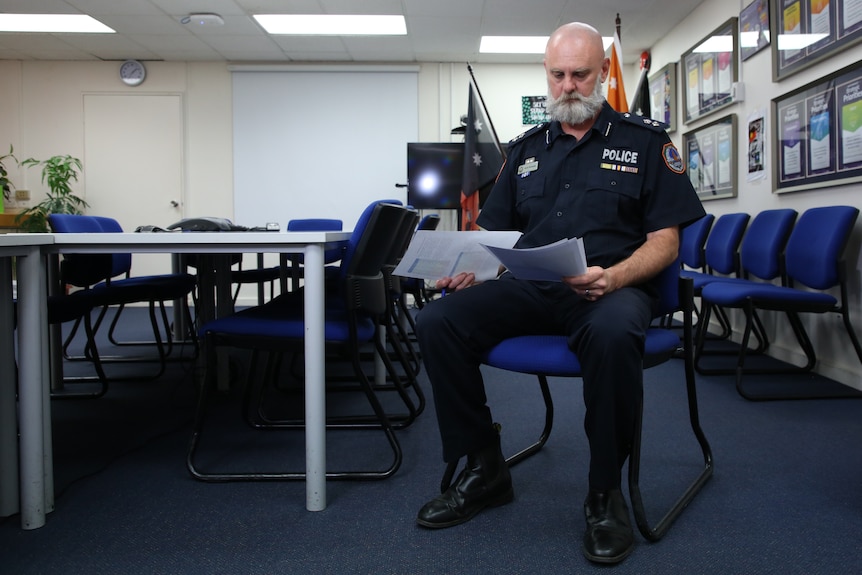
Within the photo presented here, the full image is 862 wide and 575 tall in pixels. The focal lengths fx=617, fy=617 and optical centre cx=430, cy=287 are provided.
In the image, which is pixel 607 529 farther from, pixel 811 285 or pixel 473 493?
pixel 811 285

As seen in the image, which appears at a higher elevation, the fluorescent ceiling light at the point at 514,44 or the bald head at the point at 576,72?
the fluorescent ceiling light at the point at 514,44

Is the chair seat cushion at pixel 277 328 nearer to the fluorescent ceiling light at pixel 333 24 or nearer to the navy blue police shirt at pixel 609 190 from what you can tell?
the navy blue police shirt at pixel 609 190

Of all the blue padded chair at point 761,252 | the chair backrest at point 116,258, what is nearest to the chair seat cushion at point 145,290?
the chair backrest at point 116,258

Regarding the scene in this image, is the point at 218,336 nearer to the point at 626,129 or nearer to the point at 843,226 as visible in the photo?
the point at 626,129

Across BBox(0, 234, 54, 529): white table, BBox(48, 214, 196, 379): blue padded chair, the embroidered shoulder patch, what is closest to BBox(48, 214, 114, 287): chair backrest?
BBox(48, 214, 196, 379): blue padded chair

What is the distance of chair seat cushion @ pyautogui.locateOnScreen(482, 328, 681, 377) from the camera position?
1234mm

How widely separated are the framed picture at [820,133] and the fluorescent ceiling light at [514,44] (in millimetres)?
2302

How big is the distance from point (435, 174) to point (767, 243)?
2.92m

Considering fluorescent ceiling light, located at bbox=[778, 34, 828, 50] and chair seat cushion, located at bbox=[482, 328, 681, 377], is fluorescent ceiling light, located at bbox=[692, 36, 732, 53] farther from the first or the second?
chair seat cushion, located at bbox=[482, 328, 681, 377]

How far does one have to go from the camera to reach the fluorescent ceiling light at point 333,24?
4660 mm

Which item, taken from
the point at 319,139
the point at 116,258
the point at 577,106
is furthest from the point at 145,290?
the point at 319,139

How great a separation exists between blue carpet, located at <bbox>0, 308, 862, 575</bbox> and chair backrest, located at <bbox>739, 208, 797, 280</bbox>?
Answer: 919 mm

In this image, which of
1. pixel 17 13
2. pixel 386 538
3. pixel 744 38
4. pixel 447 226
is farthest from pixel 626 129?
pixel 17 13

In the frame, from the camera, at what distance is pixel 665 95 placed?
4.75 metres
